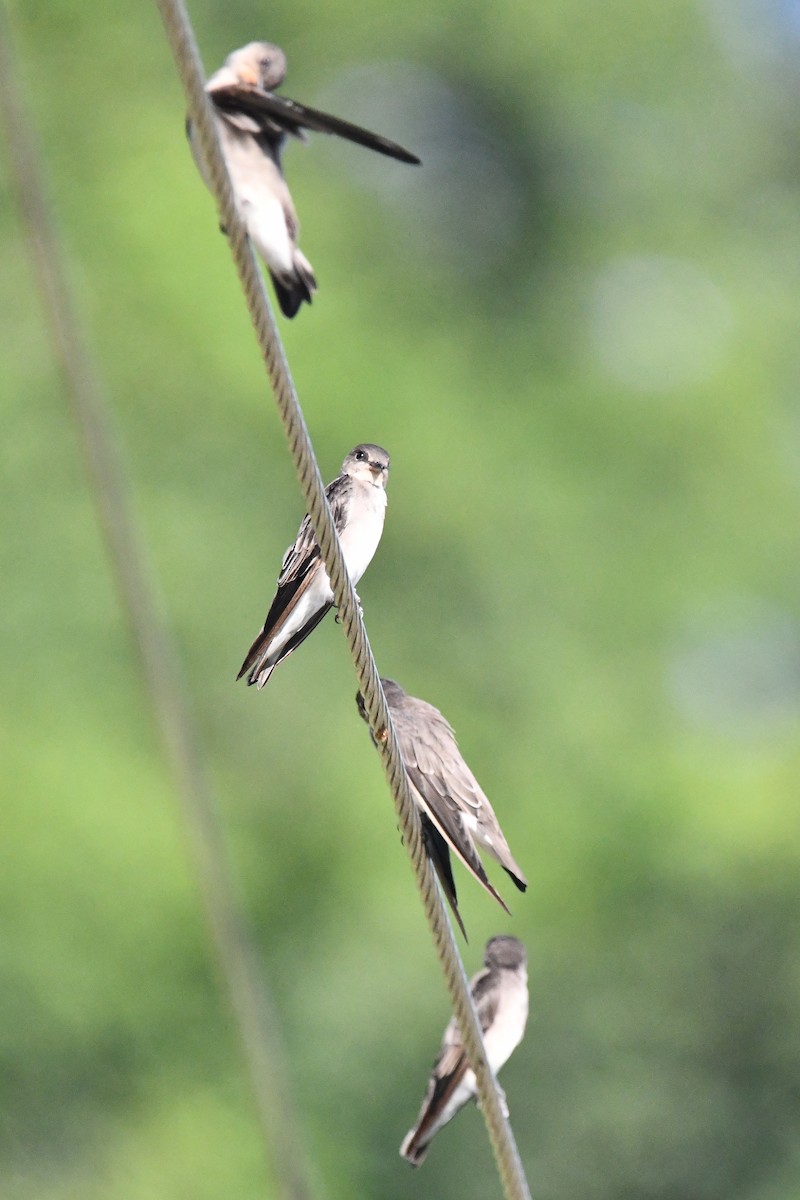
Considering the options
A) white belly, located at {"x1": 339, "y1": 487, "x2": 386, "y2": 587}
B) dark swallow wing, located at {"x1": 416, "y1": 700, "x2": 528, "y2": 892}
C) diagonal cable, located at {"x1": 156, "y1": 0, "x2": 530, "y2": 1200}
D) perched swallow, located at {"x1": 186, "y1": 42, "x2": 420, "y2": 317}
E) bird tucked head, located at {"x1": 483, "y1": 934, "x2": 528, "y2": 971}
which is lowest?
diagonal cable, located at {"x1": 156, "y1": 0, "x2": 530, "y2": 1200}

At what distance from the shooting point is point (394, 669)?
33.5 ft

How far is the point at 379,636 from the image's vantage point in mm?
10391

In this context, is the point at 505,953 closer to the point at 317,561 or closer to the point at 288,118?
the point at 317,561

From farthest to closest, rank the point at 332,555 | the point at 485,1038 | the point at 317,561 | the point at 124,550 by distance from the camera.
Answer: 1. the point at 485,1038
2. the point at 317,561
3. the point at 124,550
4. the point at 332,555

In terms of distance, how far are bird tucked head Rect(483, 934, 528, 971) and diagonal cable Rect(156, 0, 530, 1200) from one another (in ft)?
5.72

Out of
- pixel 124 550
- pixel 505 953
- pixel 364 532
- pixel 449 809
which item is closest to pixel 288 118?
pixel 124 550

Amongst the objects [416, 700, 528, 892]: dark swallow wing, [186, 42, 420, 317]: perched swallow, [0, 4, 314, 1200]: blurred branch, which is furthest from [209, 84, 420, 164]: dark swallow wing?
[416, 700, 528, 892]: dark swallow wing

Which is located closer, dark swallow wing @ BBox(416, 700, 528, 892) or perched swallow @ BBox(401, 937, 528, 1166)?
dark swallow wing @ BBox(416, 700, 528, 892)

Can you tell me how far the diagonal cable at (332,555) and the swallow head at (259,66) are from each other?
2.17 feet

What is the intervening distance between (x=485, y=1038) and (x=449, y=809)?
1.77 metres

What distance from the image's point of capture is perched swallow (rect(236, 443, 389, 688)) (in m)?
2.88

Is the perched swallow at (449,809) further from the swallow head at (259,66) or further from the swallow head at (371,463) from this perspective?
the swallow head at (259,66)

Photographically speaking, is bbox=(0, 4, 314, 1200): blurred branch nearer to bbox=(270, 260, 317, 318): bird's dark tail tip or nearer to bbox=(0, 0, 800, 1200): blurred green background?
bbox=(270, 260, 317, 318): bird's dark tail tip

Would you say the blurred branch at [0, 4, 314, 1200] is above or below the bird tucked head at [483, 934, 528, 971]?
below
